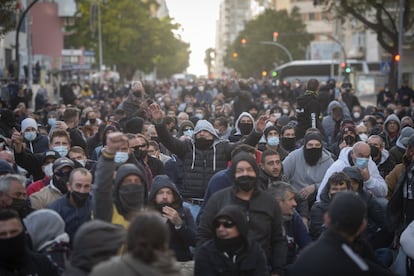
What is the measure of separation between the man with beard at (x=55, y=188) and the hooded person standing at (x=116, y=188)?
5.31 ft

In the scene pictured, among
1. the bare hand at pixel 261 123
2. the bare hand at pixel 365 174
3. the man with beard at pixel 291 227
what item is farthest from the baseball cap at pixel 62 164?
the bare hand at pixel 365 174

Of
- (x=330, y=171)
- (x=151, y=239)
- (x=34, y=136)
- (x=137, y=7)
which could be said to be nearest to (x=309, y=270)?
(x=151, y=239)

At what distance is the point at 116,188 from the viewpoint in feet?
24.2

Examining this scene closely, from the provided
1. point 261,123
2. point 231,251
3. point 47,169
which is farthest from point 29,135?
point 231,251

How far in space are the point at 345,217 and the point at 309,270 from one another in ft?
1.28

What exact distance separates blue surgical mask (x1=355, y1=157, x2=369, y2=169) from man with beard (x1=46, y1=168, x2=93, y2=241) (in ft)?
11.3

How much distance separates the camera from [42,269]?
21.9ft

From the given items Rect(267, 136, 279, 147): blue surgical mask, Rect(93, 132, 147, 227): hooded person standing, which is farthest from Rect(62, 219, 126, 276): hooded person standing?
Rect(267, 136, 279, 147): blue surgical mask

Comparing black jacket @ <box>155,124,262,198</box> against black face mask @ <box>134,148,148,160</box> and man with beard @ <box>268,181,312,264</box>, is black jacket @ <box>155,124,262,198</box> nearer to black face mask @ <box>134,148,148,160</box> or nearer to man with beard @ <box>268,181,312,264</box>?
black face mask @ <box>134,148,148,160</box>

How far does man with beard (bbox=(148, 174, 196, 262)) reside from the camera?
8320 millimetres

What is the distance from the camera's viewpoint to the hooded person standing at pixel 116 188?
708 cm

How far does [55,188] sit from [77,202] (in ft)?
3.67

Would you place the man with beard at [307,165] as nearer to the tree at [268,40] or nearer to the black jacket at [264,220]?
the black jacket at [264,220]

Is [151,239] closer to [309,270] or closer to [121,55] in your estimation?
[309,270]
